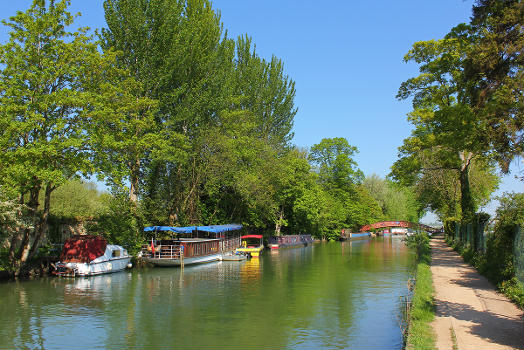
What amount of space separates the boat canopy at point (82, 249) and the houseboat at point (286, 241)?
104ft

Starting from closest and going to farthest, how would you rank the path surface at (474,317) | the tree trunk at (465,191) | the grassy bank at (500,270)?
the path surface at (474,317) < the grassy bank at (500,270) < the tree trunk at (465,191)

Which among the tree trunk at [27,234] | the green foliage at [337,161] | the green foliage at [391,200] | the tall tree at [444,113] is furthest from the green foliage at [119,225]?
the green foliage at [391,200]

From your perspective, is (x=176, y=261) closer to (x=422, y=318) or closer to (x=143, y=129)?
(x=143, y=129)

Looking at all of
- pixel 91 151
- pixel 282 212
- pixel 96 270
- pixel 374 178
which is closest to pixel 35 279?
pixel 96 270

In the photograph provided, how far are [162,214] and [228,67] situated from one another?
68.1 ft

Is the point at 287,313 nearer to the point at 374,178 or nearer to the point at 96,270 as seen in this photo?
the point at 96,270

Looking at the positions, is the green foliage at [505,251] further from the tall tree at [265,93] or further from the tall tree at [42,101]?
the tall tree at [265,93]

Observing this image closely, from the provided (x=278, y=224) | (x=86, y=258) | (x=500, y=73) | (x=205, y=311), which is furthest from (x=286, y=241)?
(x=500, y=73)

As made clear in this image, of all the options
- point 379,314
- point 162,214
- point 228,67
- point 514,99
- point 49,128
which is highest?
point 228,67

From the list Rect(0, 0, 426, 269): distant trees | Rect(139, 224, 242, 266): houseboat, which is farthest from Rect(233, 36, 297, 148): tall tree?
Rect(139, 224, 242, 266): houseboat

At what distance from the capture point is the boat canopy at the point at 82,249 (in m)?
32.3

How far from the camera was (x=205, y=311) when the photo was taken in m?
20.5

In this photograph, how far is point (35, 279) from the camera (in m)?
30.0

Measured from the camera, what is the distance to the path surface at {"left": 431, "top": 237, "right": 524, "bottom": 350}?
38.1 feet
